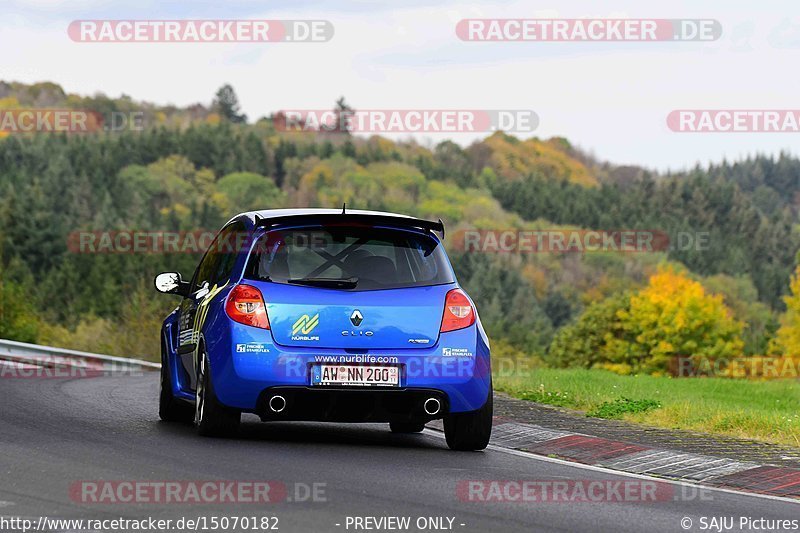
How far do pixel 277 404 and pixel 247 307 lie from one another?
29.5 inches

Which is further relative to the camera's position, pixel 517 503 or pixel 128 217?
pixel 128 217

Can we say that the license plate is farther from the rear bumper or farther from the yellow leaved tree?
the yellow leaved tree

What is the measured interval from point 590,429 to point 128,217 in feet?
588

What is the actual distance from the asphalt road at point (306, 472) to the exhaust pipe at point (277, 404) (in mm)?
294

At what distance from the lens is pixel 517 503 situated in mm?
8055

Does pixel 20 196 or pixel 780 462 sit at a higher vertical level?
pixel 20 196

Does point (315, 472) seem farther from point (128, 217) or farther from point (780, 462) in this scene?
point (128, 217)

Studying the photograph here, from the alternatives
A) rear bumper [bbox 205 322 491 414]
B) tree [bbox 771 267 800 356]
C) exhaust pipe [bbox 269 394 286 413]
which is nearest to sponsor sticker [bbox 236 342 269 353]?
rear bumper [bbox 205 322 491 414]

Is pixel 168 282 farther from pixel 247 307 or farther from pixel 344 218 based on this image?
pixel 344 218

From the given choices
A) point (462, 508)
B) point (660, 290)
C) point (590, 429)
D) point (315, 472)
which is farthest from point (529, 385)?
point (660, 290)

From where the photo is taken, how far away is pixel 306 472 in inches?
353

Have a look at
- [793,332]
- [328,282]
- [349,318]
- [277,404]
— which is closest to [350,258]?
[328,282]

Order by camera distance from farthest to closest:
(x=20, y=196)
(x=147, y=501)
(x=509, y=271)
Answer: (x=509, y=271)
(x=20, y=196)
(x=147, y=501)

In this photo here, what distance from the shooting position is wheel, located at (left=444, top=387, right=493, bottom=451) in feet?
34.9
